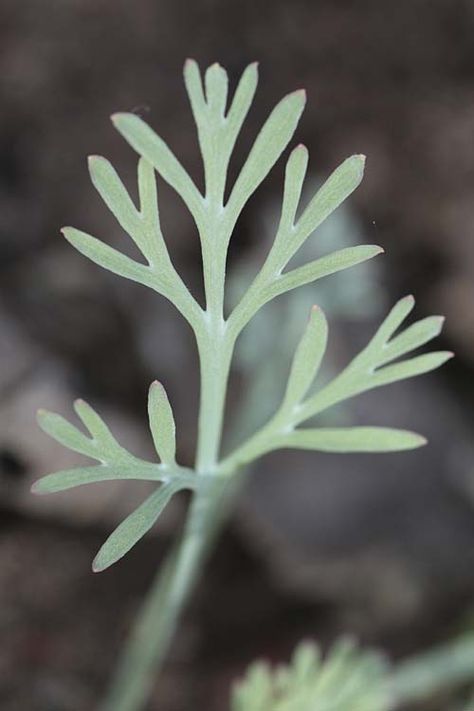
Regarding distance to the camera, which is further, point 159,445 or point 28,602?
point 28,602

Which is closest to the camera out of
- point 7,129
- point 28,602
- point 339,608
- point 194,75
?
point 194,75

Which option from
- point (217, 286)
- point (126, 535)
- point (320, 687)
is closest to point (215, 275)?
point (217, 286)

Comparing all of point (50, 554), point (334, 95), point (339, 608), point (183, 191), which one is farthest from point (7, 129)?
point (183, 191)

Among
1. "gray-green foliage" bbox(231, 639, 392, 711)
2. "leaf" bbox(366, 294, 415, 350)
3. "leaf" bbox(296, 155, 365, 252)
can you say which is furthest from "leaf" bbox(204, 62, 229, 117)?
"gray-green foliage" bbox(231, 639, 392, 711)

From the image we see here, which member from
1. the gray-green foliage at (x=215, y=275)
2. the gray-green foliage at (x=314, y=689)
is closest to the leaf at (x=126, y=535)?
the gray-green foliage at (x=215, y=275)

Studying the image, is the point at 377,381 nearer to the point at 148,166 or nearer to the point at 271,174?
the point at 148,166

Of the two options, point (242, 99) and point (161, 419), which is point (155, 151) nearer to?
point (242, 99)
